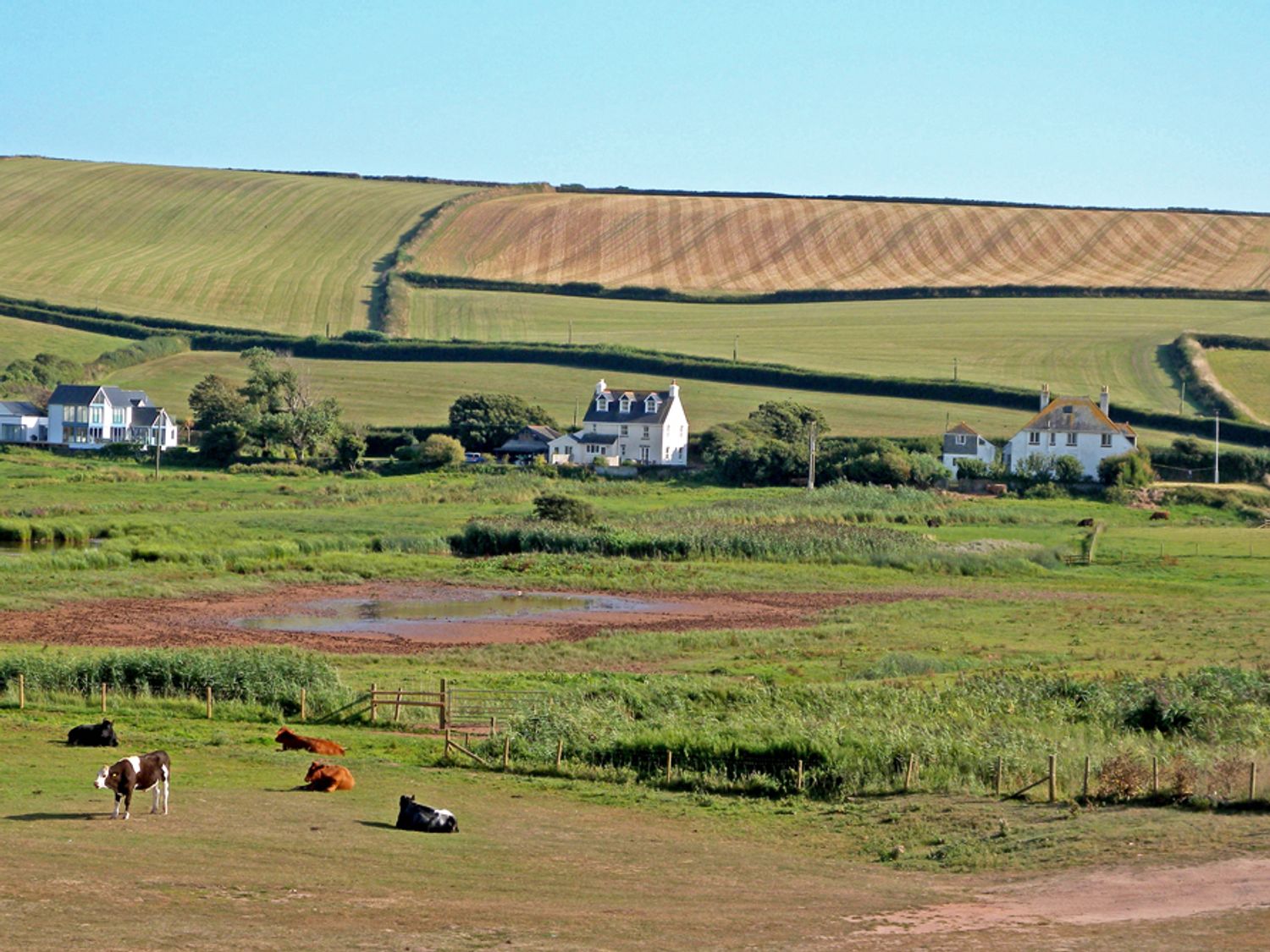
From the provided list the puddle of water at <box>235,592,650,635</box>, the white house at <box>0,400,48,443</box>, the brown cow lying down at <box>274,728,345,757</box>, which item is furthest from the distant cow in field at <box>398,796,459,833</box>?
the white house at <box>0,400,48,443</box>

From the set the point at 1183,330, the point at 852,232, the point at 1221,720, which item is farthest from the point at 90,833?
the point at 852,232

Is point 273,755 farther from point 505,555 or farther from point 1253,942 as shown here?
point 505,555

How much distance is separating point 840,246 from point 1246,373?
47.8 metres

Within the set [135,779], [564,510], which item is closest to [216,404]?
[564,510]

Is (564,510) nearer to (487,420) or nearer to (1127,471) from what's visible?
(1127,471)

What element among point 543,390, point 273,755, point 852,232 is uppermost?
point 852,232

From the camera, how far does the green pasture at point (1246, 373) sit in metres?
109

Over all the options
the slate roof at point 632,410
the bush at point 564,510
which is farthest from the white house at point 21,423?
the bush at point 564,510

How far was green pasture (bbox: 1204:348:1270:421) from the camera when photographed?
109125 millimetres

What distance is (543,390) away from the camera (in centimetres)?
11819

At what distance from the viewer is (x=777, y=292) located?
5723 inches

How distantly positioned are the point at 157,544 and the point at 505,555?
504 inches

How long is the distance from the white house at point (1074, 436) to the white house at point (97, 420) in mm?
55330

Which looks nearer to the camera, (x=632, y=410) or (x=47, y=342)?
(x=632, y=410)
